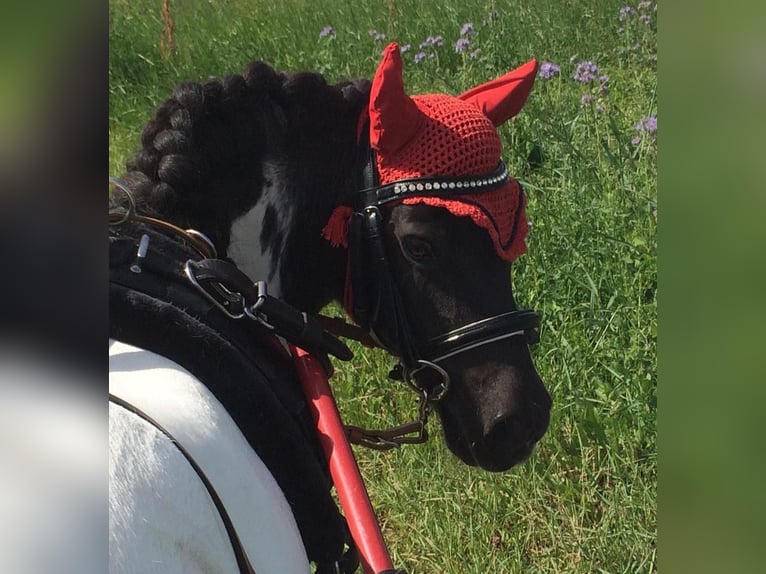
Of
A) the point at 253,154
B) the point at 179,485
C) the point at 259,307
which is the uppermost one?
the point at 253,154

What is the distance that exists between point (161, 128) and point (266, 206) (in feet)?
0.54

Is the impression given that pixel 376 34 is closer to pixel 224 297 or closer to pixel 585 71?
pixel 585 71

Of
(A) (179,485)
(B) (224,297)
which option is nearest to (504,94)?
(B) (224,297)

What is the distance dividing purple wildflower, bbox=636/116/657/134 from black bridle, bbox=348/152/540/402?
0.23m

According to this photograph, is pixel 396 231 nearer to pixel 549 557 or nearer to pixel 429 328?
pixel 429 328

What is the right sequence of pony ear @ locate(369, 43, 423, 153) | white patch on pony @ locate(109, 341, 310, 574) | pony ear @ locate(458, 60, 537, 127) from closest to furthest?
white patch on pony @ locate(109, 341, 310, 574) < pony ear @ locate(369, 43, 423, 153) < pony ear @ locate(458, 60, 537, 127)

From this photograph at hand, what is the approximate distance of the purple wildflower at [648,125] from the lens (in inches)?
Answer: 47.2

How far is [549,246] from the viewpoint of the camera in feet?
4.28

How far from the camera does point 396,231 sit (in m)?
1.09

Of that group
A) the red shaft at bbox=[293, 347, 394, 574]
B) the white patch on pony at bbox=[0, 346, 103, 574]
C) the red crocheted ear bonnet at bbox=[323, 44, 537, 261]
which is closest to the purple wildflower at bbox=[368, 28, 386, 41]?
the red crocheted ear bonnet at bbox=[323, 44, 537, 261]

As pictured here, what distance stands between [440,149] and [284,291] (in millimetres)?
281

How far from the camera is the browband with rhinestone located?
1072 millimetres

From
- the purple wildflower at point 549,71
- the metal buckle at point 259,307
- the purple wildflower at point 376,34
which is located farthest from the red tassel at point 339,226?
the purple wildflower at point 549,71

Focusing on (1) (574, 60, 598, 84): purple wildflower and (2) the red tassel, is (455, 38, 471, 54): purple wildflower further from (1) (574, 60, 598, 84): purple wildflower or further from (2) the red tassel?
(2) the red tassel
